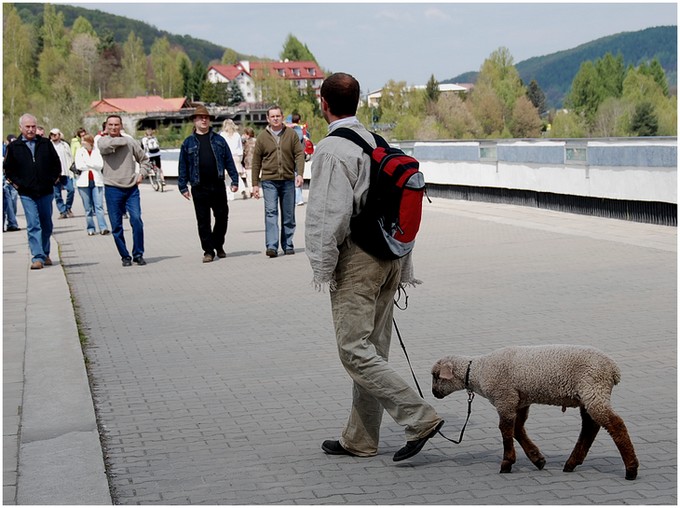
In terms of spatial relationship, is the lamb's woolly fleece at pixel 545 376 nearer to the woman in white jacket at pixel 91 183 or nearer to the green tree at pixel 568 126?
the woman in white jacket at pixel 91 183

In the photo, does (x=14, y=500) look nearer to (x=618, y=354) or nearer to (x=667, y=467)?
(x=667, y=467)

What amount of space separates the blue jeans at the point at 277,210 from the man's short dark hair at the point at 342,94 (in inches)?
368

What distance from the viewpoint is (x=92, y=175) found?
20938mm

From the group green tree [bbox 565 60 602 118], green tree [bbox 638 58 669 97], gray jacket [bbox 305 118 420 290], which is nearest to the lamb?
gray jacket [bbox 305 118 420 290]

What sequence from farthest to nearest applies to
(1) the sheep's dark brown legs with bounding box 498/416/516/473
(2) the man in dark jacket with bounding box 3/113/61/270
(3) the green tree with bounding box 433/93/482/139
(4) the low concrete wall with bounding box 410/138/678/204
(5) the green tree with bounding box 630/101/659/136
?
(3) the green tree with bounding box 433/93/482/139, (5) the green tree with bounding box 630/101/659/136, (4) the low concrete wall with bounding box 410/138/678/204, (2) the man in dark jacket with bounding box 3/113/61/270, (1) the sheep's dark brown legs with bounding box 498/416/516/473

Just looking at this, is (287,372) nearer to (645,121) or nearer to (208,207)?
(208,207)

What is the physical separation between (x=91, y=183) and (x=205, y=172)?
6376 mm

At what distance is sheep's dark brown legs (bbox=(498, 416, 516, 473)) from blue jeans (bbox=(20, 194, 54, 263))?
10273mm

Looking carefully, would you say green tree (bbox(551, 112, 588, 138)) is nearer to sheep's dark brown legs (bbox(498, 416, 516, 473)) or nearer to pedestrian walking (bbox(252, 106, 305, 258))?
pedestrian walking (bbox(252, 106, 305, 258))

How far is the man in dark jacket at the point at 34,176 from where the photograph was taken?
14453 millimetres

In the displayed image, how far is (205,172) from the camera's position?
1493cm

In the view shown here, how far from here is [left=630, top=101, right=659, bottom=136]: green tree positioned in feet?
444

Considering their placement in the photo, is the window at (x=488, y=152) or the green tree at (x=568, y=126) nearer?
the window at (x=488, y=152)

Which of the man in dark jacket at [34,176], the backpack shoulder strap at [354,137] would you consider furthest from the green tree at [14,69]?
the backpack shoulder strap at [354,137]
